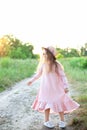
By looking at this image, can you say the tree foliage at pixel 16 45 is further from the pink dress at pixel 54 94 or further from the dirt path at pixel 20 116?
the pink dress at pixel 54 94

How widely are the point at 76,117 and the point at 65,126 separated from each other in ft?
1.72

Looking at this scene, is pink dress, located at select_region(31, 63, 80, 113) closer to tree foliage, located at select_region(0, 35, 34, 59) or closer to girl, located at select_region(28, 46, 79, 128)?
girl, located at select_region(28, 46, 79, 128)

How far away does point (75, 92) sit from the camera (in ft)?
36.3

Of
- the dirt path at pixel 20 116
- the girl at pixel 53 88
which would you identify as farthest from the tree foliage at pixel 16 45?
the girl at pixel 53 88

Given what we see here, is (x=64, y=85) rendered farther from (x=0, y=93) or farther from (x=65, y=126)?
(x=0, y=93)

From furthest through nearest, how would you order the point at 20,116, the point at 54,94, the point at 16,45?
the point at 16,45 < the point at 20,116 < the point at 54,94

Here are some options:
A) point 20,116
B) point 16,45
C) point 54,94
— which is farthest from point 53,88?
point 16,45

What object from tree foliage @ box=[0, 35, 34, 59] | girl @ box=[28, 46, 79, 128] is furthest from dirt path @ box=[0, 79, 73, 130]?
tree foliage @ box=[0, 35, 34, 59]

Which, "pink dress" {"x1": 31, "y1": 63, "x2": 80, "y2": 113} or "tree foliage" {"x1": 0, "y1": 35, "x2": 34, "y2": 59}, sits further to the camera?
"tree foliage" {"x1": 0, "y1": 35, "x2": 34, "y2": 59}

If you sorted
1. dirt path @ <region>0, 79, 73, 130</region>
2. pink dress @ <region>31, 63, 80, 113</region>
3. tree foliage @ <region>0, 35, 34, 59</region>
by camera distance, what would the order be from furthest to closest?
tree foliage @ <region>0, 35, 34, 59</region>, dirt path @ <region>0, 79, 73, 130</region>, pink dress @ <region>31, 63, 80, 113</region>

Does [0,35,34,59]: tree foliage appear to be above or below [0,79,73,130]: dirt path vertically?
above

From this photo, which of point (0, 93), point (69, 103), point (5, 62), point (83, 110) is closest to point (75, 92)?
point (0, 93)

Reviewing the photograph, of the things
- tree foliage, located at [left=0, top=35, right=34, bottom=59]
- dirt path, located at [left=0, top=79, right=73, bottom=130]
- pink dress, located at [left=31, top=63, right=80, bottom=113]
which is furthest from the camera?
tree foliage, located at [left=0, top=35, right=34, bottom=59]

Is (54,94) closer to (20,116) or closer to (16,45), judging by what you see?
(20,116)
